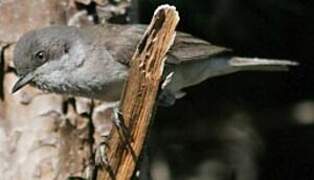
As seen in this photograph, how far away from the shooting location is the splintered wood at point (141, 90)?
5.68 metres

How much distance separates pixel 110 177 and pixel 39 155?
1.20m

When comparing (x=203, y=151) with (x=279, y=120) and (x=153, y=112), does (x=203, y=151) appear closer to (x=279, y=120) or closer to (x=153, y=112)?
(x=279, y=120)

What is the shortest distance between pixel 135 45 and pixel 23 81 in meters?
0.62

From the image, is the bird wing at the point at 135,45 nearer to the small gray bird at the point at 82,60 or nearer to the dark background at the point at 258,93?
the small gray bird at the point at 82,60

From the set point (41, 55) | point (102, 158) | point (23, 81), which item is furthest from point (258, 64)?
point (102, 158)

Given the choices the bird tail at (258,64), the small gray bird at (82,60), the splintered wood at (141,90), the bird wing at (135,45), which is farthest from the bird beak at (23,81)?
the bird tail at (258,64)

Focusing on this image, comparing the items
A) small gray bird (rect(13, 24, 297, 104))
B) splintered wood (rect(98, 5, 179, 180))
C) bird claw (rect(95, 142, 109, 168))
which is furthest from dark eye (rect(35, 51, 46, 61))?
splintered wood (rect(98, 5, 179, 180))

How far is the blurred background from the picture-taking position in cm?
880

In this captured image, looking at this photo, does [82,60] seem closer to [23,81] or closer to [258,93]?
[23,81]

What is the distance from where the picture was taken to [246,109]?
9.12 metres

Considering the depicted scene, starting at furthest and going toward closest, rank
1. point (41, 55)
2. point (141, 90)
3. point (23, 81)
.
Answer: point (41, 55), point (23, 81), point (141, 90)

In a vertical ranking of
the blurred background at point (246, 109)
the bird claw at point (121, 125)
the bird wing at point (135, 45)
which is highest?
the bird claw at point (121, 125)

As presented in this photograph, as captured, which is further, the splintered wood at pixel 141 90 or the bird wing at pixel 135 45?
the bird wing at pixel 135 45

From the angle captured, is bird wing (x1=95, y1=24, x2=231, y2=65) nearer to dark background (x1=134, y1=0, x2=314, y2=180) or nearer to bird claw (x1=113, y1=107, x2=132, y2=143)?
bird claw (x1=113, y1=107, x2=132, y2=143)
